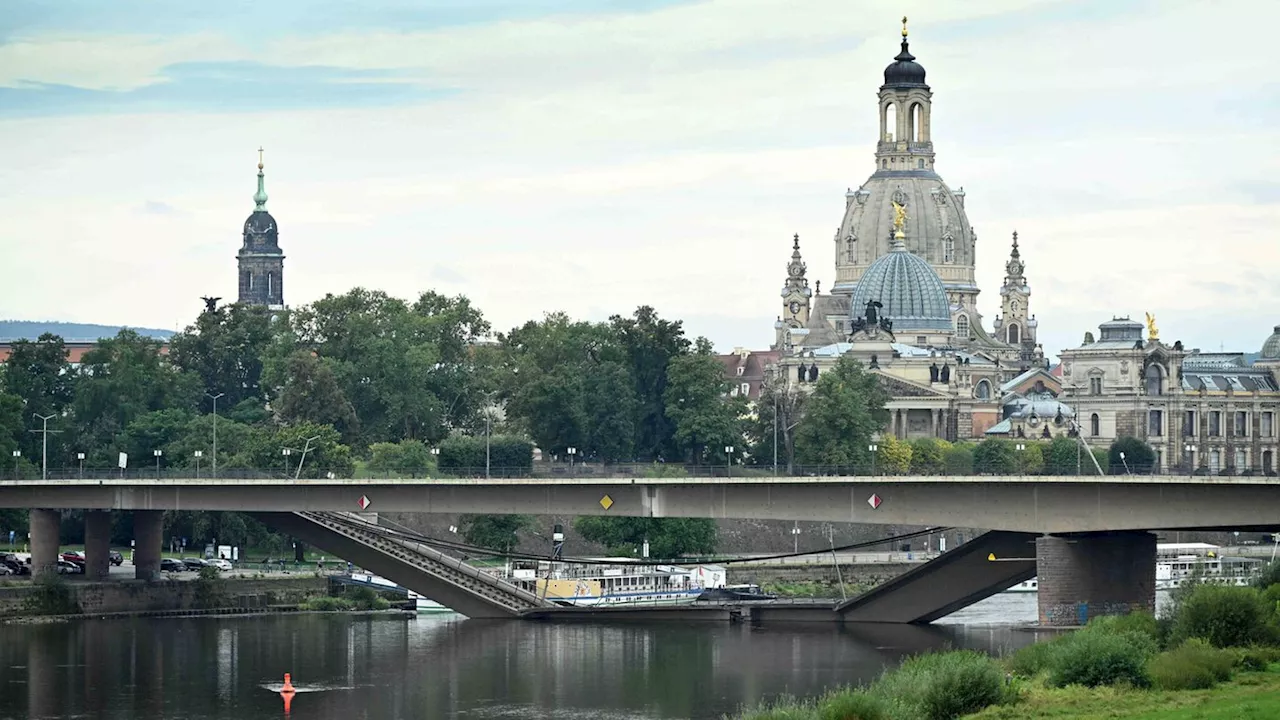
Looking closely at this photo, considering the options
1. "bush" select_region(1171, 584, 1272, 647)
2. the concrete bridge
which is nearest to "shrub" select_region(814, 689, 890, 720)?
"bush" select_region(1171, 584, 1272, 647)

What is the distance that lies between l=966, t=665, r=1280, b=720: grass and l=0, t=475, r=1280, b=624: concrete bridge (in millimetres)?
27990

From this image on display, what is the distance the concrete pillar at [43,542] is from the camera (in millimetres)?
123312

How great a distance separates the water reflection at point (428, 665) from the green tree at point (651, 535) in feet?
88.1

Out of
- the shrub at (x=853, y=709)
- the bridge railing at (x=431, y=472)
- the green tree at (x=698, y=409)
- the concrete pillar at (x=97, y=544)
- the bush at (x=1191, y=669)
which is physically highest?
the green tree at (x=698, y=409)

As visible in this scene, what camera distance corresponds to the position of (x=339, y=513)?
404 feet

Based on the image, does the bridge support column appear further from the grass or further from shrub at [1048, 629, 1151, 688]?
the grass

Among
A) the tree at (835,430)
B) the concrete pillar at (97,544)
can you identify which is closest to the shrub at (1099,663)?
the concrete pillar at (97,544)

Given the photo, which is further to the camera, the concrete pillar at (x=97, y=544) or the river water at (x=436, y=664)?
the concrete pillar at (x=97, y=544)

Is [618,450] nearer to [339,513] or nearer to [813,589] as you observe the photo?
[813,589]

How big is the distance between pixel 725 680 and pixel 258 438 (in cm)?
6170

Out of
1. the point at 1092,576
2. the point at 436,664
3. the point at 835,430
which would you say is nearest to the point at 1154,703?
the point at 1092,576

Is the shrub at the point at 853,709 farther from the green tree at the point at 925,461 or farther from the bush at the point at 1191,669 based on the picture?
the green tree at the point at 925,461

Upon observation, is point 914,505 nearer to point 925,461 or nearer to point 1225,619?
point 1225,619

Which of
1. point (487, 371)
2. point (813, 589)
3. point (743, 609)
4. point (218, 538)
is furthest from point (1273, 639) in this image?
point (487, 371)
